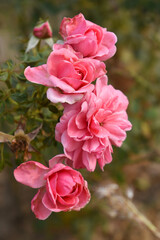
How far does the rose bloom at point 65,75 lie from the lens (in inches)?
21.3

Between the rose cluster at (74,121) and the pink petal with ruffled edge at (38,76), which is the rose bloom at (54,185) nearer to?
the rose cluster at (74,121)

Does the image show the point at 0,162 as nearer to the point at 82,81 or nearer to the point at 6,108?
the point at 6,108

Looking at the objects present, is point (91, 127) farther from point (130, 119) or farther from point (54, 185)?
point (130, 119)

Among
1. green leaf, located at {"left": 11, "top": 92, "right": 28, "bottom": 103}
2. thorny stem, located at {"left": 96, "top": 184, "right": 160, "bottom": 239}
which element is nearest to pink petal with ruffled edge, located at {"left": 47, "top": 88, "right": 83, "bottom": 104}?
green leaf, located at {"left": 11, "top": 92, "right": 28, "bottom": 103}

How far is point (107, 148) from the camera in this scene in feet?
1.92

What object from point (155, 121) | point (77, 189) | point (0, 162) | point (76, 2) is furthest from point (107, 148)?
point (76, 2)

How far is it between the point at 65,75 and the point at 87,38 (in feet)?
0.26

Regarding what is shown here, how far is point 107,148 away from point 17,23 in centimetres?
115

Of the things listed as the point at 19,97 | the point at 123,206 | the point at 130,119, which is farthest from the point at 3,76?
the point at 130,119

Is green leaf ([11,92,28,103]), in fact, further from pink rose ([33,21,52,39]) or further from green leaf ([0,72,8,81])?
pink rose ([33,21,52,39])

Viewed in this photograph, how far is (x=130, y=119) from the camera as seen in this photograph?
3.79ft

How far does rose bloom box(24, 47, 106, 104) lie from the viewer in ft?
1.78

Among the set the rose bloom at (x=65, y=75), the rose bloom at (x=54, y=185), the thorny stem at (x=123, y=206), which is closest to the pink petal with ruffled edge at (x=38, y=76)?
the rose bloom at (x=65, y=75)

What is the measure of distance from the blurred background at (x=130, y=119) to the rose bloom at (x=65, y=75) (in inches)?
19.6
